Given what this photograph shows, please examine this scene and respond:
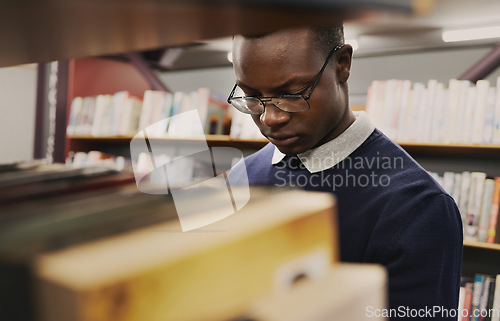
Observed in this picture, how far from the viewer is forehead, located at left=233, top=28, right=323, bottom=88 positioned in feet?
2.17

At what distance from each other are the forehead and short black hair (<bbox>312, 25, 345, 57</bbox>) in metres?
0.01

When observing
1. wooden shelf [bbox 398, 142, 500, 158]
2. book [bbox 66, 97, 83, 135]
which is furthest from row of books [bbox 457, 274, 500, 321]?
book [bbox 66, 97, 83, 135]

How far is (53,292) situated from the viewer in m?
0.10

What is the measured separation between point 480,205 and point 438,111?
0.50m

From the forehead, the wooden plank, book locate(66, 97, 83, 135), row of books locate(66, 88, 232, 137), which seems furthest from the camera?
book locate(66, 97, 83, 135)

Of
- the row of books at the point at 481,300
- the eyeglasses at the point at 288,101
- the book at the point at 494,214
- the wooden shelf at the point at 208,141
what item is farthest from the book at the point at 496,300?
the eyeglasses at the point at 288,101

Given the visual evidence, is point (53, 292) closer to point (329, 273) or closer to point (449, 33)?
point (329, 273)

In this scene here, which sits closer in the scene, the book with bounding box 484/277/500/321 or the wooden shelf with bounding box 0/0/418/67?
the wooden shelf with bounding box 0/0/418/67

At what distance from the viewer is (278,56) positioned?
67 centimetres

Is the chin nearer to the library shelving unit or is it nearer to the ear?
the ear

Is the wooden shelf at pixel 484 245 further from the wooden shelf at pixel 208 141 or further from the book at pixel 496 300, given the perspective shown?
the wooden shelf at pixel 208 141

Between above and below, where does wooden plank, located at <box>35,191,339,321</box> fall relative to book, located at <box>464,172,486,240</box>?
above

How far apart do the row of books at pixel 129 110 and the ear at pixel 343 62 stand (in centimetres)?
184

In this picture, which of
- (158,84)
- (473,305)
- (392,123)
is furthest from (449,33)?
(158,84)
